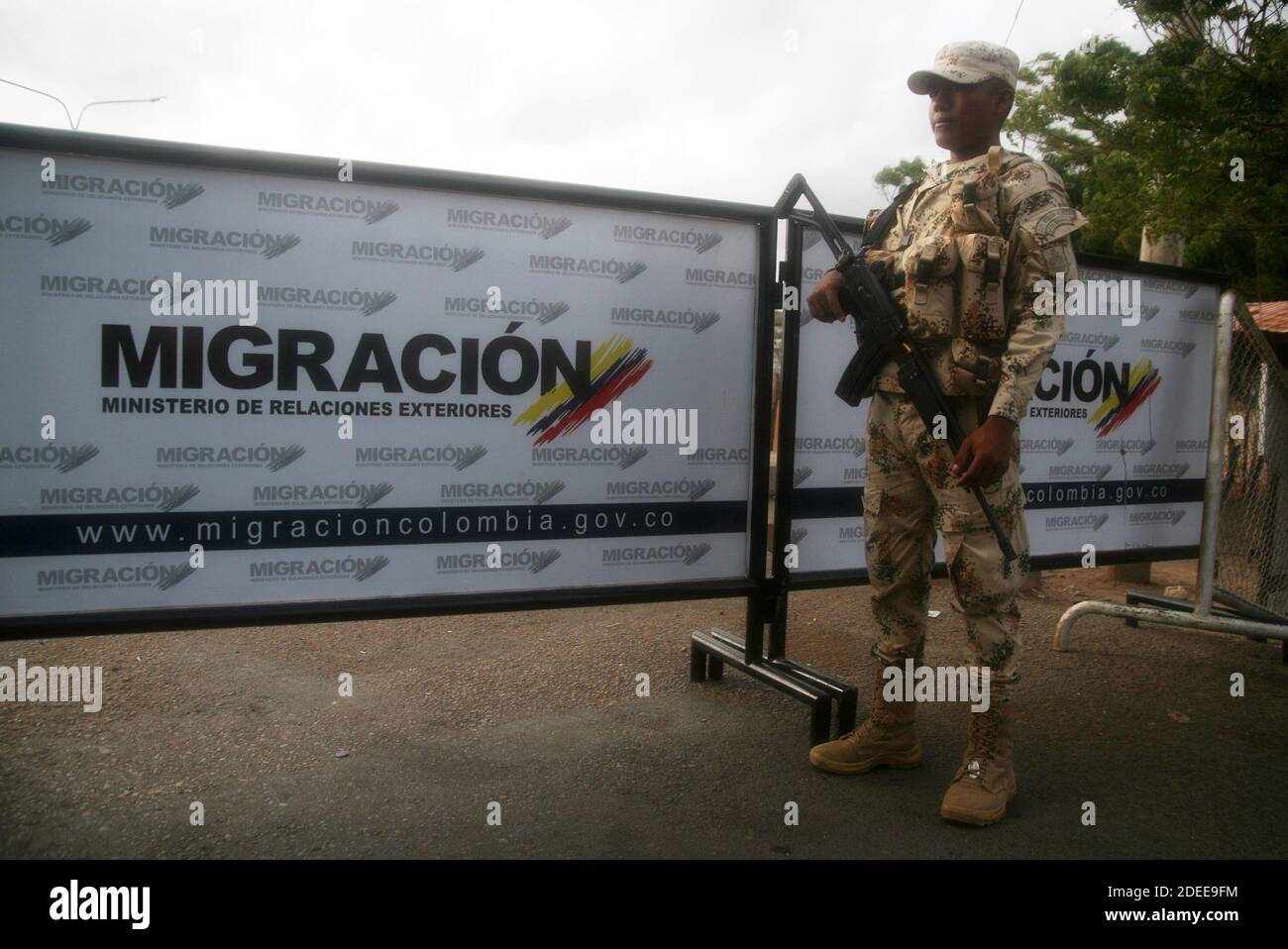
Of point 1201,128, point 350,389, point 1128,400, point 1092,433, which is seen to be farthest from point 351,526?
point 1201,128

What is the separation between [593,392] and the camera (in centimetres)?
328

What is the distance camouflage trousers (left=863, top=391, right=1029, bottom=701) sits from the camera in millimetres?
2867

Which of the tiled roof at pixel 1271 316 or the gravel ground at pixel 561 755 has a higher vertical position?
the tiled roof at pixel 1271 316

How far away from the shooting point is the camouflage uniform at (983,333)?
2789 mm

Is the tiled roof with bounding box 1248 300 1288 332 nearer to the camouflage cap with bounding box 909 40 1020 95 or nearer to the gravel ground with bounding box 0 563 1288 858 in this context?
the gravel ground with bounding box 0 563 1288 858

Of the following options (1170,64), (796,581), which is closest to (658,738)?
(796,581)

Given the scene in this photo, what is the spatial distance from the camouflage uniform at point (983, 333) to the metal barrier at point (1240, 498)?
204cm

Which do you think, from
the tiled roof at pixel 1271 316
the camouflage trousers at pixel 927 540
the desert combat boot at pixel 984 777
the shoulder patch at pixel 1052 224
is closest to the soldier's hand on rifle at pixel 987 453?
the camouflage trousers at pixel 927 540

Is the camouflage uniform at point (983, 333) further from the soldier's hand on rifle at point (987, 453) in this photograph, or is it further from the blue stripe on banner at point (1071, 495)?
the blue stripe on banner at point (1071, 495)

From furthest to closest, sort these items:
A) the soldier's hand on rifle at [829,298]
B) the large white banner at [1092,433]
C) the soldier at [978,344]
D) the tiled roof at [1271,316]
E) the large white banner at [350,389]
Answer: the tiled roof at [1271,316]
the large white banner at [1092,433]
the soldier's hand on rifle at [829,298]
the soldier at [978,344]
the large white banner at [350,389]

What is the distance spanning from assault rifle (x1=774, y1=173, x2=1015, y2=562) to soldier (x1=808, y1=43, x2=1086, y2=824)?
41 millimetres

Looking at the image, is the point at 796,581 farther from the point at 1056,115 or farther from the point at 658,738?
the point at 1056,115

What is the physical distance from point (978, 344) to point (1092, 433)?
168 centimetres

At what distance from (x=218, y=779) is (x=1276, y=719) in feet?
12.9
